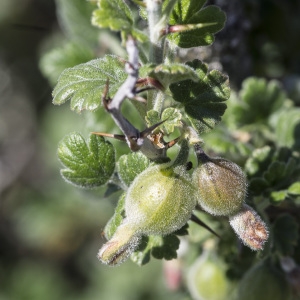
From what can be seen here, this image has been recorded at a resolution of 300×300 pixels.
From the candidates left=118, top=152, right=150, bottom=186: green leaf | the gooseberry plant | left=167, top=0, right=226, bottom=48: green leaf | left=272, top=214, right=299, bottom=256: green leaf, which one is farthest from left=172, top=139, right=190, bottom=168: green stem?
left=272, top=214, right=299, bottom=256: green leaf

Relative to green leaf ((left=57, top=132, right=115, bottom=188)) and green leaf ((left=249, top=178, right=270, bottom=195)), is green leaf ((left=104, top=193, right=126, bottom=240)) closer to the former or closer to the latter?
green leaf ((left=57, top=132, right=115, bottom=188))

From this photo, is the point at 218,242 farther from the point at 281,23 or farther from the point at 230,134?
the point at 281,23

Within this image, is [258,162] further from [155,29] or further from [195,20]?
[155,29]

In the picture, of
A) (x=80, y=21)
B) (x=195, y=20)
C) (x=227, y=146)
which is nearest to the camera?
(x=195, y=20)

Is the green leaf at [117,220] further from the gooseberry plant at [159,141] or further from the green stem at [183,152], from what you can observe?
the green stem at [183,152]

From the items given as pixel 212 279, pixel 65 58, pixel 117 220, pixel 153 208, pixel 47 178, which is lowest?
pixel 47 178

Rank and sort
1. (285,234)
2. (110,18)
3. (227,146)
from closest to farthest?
(110,18) < (285,234) < (227,146)

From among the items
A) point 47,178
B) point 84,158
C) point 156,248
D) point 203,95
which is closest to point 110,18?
point 203,95
